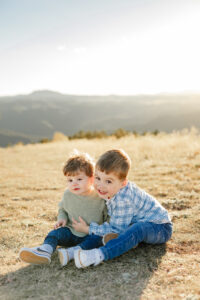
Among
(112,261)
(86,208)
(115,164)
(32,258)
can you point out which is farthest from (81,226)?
(115,164)

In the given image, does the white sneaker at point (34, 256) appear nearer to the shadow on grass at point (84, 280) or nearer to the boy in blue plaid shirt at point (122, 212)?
the shadow on grass at point (84, 280)

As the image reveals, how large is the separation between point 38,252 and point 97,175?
2.86 ft

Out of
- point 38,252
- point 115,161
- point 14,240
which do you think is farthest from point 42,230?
point 115,161

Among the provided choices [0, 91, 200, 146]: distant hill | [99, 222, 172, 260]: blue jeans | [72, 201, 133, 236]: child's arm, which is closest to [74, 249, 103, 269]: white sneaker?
[99, 222, 172, 260]: blue jeans

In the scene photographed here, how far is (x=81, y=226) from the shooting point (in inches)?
115

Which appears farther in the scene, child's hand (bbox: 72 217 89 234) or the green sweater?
the green sweater

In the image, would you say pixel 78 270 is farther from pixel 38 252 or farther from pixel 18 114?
pixel 18 114

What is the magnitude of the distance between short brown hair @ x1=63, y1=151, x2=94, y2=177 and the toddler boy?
0.58 ft

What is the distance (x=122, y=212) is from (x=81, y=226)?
18.0 inches

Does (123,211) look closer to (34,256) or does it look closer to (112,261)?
(112,261)

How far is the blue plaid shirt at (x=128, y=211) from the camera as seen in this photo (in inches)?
109

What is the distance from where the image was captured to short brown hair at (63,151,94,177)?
291cm

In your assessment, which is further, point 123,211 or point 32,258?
point 123,211

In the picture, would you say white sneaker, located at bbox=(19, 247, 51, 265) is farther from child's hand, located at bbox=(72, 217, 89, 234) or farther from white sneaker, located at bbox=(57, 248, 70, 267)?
child's hand, located at bbox=(72, 217, 89, 234)
